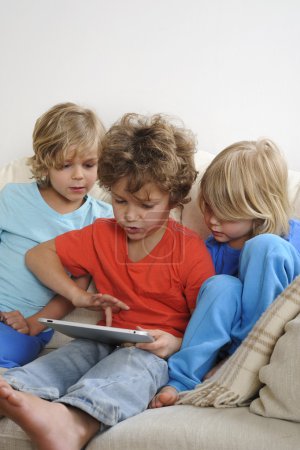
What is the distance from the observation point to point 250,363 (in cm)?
147

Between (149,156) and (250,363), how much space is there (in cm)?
60

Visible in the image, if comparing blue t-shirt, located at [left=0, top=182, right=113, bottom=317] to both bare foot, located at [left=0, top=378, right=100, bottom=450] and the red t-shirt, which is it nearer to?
the red t-shirt

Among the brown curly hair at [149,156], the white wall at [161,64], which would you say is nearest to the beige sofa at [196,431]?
the brown curly hair at [149,156]

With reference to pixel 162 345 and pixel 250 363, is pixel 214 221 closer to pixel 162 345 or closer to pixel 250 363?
pixel 162 345

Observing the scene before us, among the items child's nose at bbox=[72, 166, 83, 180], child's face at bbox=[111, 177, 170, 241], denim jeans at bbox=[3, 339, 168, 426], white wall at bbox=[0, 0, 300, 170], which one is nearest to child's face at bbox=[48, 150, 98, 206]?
child's nose at bbox=[72, 166, 83, 180]

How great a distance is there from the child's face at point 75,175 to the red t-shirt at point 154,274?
0.77 feet

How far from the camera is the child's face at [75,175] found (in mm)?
2051

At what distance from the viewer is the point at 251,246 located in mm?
1677

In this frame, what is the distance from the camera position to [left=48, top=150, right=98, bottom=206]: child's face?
6.73 feet

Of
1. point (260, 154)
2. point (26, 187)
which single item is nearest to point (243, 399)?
point (260, 154)

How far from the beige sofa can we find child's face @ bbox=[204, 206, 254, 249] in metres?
0.52

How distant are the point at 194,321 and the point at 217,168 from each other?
46 centimetres

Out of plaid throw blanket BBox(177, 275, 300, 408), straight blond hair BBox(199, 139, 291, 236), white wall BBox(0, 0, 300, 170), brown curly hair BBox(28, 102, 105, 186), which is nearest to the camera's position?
plaid throw blanket BBox(177, 275, 300, 408)

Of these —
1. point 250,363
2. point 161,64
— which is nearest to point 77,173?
point 161,64
